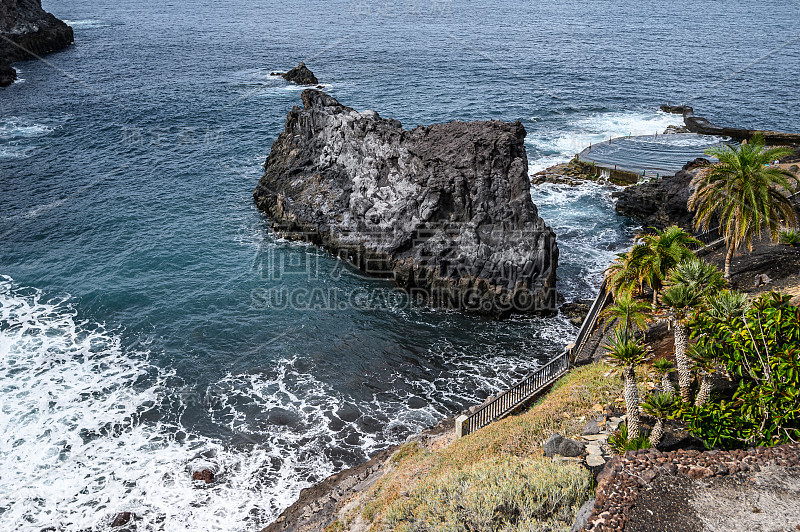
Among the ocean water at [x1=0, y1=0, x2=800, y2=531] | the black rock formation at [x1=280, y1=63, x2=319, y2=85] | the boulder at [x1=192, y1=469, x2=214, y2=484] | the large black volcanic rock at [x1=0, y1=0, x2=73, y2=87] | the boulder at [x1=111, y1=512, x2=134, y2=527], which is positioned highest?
the large black volcanic rock at [x1=0, y1=0, x2=73, y2=87]

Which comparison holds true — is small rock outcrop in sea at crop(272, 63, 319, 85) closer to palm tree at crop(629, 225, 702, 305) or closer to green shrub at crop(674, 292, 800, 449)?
palm tree at crop(629, 225, 702, 305)

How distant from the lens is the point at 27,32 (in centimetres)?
13200

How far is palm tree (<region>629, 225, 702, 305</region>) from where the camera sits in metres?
30.7

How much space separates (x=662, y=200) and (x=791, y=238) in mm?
19818

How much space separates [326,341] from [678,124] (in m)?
70.3

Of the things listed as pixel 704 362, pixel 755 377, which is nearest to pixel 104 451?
pixel 704 362

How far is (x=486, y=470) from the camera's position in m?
21.0

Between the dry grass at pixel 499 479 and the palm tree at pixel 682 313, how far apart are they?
488cm

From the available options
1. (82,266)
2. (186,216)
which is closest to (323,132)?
(186,216)

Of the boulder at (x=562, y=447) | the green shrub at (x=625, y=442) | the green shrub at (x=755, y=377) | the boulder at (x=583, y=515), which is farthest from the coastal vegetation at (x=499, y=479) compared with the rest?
the green shrub at (x=755, y=377)

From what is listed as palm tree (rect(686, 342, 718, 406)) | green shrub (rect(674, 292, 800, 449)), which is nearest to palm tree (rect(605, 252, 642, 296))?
green shrub (rect(674, 292, 800, 449))

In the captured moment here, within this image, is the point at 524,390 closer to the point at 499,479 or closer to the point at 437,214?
the point at 499,479

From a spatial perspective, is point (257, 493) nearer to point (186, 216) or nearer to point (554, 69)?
point (186, 216)

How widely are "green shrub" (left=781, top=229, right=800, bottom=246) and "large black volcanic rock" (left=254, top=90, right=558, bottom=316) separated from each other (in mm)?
15684
